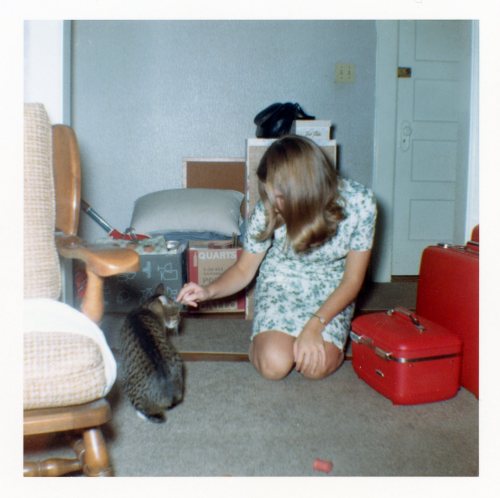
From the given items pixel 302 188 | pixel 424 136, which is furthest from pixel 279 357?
pixel 424 136

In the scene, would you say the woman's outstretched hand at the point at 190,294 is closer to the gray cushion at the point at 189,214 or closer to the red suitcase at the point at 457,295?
the red suitcase at the point at 457,295

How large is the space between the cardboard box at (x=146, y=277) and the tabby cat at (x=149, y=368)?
91 centimetres

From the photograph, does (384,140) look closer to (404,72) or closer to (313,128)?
(404,72)

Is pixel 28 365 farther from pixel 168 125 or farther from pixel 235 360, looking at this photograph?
pixel 168 125

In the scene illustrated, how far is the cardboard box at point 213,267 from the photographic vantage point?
8.07ft

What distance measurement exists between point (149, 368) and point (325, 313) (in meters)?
0.62

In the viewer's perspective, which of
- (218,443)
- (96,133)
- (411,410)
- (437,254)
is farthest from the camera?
(96,133)

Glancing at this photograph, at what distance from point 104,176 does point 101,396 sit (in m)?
2.50

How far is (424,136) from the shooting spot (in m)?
3.33

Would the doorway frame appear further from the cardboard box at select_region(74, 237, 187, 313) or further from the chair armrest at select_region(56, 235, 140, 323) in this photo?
the chair armrest at select_region(56, 235, 140, 323)

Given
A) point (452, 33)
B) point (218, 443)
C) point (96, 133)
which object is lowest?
point (218, 443)

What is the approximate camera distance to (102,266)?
0.91 meters

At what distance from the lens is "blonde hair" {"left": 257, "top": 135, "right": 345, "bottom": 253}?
4.83ft
